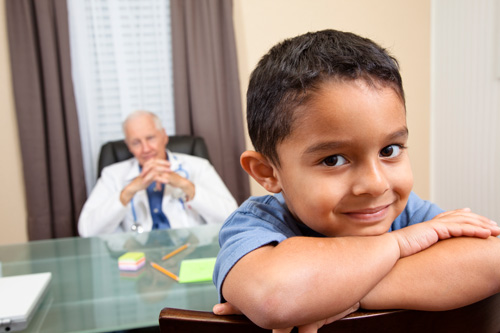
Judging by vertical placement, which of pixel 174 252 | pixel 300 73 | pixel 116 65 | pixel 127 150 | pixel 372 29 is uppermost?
pixel 372 29

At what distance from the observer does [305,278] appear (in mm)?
521

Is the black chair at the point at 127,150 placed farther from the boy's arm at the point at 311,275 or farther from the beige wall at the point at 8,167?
the boy's arm at the point at 311,275

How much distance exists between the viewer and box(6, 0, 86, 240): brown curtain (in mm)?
2939

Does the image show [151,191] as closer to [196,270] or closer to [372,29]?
[196,270]

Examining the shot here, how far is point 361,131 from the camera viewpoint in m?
0.61

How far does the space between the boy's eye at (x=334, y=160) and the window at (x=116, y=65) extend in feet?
9.28

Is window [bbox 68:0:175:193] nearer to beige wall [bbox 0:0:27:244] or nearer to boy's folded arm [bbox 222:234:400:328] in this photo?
beige wall [bbox 0:0:27:244]

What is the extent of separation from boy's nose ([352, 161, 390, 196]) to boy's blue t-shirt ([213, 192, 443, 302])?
137mm

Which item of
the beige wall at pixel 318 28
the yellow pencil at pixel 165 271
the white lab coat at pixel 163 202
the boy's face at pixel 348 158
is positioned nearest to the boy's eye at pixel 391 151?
the boy's face at pixel 348 158

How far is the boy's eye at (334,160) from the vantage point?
63cm

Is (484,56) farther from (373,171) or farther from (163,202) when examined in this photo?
(373,171)

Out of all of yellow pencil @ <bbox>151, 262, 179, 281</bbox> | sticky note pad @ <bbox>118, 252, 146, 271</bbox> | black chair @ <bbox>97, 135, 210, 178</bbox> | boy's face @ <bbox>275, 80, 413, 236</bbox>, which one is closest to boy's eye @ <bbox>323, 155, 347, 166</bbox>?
boy's face @ <bbox>275, 80, 413, 236</bbox>

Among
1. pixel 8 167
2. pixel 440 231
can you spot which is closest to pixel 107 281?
pixel 440 231

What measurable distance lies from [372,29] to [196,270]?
296 centimetres
